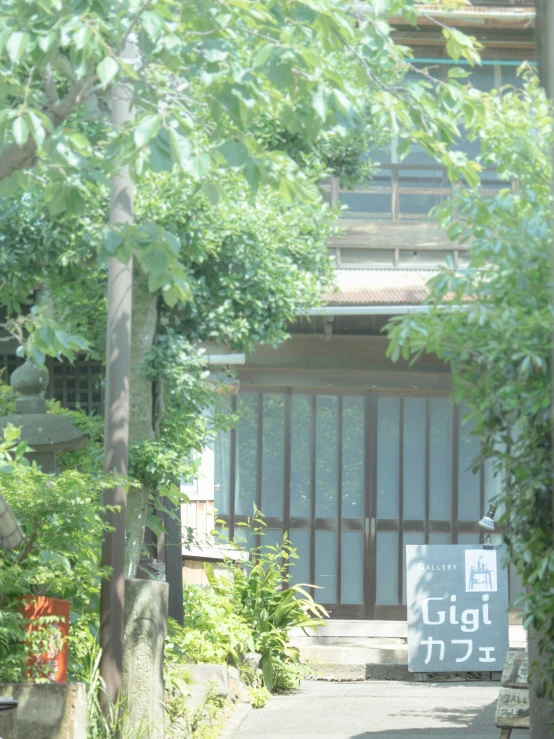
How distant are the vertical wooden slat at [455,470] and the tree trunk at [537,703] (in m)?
7.71

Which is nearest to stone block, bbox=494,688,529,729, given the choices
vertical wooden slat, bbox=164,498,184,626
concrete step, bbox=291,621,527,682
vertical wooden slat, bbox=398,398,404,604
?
vertical wooden slat, bbox=164,498,184,626

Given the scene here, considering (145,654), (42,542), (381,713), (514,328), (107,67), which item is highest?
(107,67)

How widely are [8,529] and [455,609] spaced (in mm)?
6717

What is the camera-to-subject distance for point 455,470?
1406cm

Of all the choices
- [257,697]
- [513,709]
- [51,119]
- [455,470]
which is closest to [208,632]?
[257,697]

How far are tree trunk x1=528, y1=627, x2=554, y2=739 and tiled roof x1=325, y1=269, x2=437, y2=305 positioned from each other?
6309mm

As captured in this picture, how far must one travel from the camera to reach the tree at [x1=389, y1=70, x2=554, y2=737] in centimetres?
516

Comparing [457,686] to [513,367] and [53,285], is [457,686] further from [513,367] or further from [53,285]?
[513,367]

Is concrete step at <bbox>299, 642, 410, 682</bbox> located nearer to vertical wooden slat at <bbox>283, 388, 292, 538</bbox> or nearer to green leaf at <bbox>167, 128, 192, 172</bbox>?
vertical wooden slat at <bbox>283, 388, 292, 538</bbox>

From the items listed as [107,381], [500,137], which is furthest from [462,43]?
[107,381]

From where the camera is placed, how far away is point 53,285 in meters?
9.26

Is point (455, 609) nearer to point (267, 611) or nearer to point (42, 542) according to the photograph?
point (267, 611)

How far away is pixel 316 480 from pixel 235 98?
9005 mm

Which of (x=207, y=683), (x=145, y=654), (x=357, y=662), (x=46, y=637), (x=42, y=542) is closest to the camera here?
(x=46, y=637)
